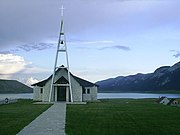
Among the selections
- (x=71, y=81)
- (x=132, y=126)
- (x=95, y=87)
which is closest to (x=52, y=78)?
(x=71, y=81)

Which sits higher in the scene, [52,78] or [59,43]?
[59,43]

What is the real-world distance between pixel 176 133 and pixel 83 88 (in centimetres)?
3625

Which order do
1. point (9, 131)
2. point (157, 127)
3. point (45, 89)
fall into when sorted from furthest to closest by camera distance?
point (45, 89), point (157, 127), point (9, 131)

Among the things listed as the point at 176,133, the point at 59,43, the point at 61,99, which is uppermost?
the point at 59,43

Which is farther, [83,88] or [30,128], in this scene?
[83,88]

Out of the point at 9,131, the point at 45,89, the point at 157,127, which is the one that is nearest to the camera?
the point at 9,131

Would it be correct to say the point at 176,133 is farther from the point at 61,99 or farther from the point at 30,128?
the point at 61,99

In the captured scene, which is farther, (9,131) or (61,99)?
(61,99)

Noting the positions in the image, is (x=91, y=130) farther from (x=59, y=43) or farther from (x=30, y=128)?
(x=59, y=43)

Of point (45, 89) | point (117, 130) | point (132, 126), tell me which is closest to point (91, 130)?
point (117, 130)

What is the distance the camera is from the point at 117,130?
54.9 feet

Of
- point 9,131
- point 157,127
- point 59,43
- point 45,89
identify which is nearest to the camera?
point 9,131

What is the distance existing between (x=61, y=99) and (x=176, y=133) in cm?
3532

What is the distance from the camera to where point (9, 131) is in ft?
51.7
